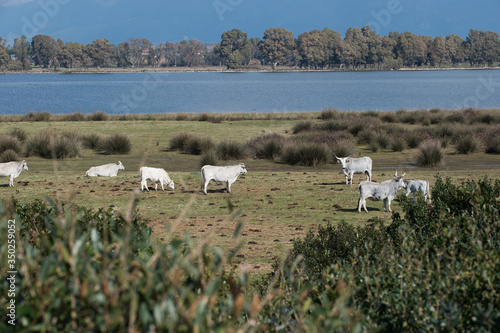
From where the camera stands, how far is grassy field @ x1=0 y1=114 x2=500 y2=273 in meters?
11.6

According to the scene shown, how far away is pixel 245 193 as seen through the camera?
16234mm

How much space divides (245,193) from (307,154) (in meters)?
7.15

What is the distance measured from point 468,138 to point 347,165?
10.6 meters

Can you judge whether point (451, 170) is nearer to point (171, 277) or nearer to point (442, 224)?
point (442, 224)

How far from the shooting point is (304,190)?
54.7 ft

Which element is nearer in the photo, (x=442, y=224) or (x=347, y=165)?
(x=442, y=224)

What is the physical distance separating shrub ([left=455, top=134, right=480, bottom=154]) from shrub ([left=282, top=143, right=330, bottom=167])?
659cm

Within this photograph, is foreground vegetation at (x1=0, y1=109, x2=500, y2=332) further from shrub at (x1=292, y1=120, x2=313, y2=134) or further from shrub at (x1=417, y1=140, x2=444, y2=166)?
shrub at (x1=292, y1=120, x2=313, y2=134)

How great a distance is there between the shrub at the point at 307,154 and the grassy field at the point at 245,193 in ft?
1.17

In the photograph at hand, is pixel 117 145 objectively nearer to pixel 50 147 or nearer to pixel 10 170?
pixel 50 147

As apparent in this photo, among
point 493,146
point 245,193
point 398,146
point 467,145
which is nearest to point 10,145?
point 245,193

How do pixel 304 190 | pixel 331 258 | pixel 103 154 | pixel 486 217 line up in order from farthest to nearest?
pixel 103 154 → pixel 304 190 → pixel 331 258 → pixel 486 217

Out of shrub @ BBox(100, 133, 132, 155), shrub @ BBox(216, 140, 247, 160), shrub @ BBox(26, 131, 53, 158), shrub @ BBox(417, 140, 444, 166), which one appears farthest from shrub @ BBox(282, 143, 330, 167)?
shrub @ BBox(26, 131, 53, 158)

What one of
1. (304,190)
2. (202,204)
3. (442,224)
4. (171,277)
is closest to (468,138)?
(304,190)
